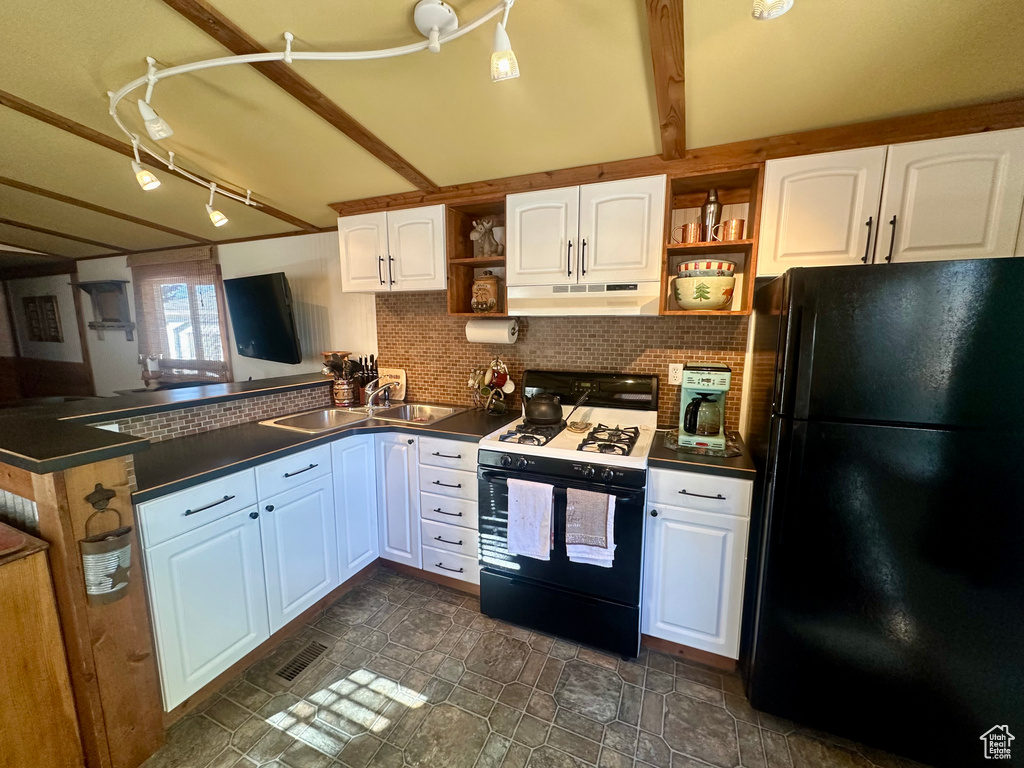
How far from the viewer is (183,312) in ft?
12.7

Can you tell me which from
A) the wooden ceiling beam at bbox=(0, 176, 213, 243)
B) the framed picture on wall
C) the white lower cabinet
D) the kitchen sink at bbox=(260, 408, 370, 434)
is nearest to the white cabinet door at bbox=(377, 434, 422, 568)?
the kitchen sink at bbox=(260, 408, 370, 434)

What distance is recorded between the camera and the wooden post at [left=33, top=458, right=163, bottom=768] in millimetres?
1127

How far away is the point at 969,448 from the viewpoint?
3.77 ft

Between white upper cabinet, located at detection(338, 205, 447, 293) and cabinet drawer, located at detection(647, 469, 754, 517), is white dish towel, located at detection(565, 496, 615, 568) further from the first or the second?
white upper cabinet, located at detection(338, 205, 447, 293)

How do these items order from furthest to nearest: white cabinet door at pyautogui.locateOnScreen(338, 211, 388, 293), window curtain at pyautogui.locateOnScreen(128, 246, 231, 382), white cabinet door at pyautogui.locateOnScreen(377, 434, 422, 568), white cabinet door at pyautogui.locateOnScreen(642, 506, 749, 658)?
1. window curtain at pyautogui.locateOnScreen(128, 246, 231, 382)
2. white cabinet door at pyautogui.locateOnScreen(338, 211, 388, 293)
3. white cabinet door at pyautogui.locateOnScreen(377, 434, 422, 568)
4. white cabinet door at pyautogui.locateOnScreen(642, 506, 749, 658)

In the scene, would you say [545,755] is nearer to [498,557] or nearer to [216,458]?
[498,557]

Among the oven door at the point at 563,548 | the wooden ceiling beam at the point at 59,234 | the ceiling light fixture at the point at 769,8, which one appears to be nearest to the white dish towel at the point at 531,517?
the oven door at the point at 563,548

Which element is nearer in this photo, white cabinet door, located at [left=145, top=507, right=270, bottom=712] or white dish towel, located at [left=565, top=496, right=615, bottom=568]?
white cabinet door, located at [left=145, top=507, right=270, bottom=712]

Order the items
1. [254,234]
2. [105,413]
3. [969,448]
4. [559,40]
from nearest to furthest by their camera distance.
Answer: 1. [969,448]
2. [559,40]
3. [105,413]
4. [254,234]

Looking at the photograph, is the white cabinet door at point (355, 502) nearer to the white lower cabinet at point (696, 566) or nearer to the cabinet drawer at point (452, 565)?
the cabinet drawer at point (452, 565)

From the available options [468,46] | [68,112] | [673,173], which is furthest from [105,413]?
[673,173]

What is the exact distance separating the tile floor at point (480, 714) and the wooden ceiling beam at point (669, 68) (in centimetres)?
233

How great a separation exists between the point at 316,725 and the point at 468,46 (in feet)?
8.22

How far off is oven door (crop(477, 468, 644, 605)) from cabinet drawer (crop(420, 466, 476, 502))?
123mm
